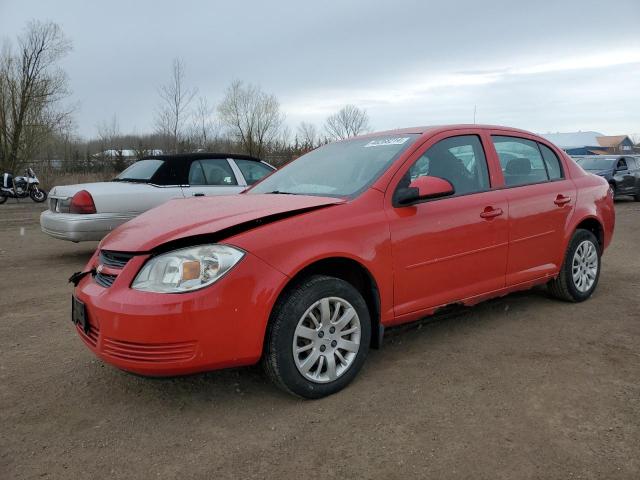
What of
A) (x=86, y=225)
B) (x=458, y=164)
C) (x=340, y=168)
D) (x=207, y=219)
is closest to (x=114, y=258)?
(x=207, y=219)

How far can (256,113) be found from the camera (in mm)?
31203

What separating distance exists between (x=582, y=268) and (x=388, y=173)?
2.52 metres

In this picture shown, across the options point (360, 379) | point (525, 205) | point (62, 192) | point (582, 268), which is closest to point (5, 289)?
point (62, 192)

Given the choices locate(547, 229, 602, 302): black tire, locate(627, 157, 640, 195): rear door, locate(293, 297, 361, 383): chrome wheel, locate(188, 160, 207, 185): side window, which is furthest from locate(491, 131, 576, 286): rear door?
locate(627, 157, 640, 195): rear door

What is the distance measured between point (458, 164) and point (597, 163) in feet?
55.7

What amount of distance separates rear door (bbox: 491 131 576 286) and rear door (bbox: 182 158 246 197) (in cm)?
403

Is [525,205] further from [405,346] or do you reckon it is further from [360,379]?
[360,379]

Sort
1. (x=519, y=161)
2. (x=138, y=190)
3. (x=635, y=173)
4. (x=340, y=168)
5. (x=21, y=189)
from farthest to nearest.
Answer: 1. (x=21, y=189)
2. (x=635, y=173)
3. (x=138, y=190)
4. (x=519, y=161)
5. (x=340, y=168)

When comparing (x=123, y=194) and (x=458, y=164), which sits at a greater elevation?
(x=458, y=164)

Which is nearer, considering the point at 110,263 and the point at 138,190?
the point at 110,263

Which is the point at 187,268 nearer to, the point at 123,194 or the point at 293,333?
the point at 293,333

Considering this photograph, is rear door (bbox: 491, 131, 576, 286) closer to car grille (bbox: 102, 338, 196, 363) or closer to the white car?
car grille (bbox: 102, 338, 196, 363)

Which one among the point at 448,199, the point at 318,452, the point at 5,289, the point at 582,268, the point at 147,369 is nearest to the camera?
the point at 318,452

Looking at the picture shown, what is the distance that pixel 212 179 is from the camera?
7.42 m
